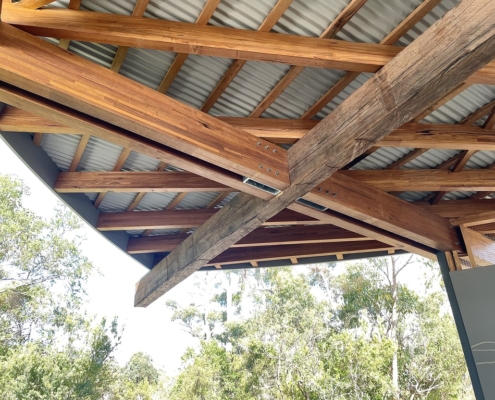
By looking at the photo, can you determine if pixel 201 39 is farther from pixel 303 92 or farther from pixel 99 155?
pixel 99 155

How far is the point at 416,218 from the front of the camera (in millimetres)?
3734

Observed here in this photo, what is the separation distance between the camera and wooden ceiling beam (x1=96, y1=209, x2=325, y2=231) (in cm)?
430

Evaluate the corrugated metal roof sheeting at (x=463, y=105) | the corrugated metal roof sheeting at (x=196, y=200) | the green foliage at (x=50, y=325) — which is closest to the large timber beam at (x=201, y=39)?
the corrugated metal roof sheeting at (x=463, y=105)

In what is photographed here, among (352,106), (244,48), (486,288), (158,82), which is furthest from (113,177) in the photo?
(486,288)

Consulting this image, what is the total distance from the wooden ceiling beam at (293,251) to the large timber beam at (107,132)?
8.73 ft

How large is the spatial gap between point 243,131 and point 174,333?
15.9m

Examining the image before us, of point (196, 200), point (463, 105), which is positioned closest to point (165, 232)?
point (196, 200)

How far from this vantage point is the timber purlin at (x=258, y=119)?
1.99m

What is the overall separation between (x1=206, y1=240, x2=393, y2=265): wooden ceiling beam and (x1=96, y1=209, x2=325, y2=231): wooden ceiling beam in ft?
3.41

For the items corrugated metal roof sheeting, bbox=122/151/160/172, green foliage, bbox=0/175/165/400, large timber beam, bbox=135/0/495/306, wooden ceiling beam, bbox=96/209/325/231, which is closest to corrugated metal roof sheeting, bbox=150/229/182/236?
wooden ceiling beam, bbox=96/209/325/231

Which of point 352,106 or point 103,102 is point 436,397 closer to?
point 352,106

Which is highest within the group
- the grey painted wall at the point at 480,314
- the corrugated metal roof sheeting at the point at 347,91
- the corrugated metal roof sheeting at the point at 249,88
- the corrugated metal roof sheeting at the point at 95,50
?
the corrugated metal roof sheeting at the point at 95,50

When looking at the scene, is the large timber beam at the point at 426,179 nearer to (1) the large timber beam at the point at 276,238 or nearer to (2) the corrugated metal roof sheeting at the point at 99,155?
(1) the large timber beam at the point at 276,238

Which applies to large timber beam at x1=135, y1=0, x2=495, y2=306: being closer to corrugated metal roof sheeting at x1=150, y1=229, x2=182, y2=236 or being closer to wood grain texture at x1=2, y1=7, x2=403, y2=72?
wood grain texture at x1=2, y1=7, x2=403, y2=72
